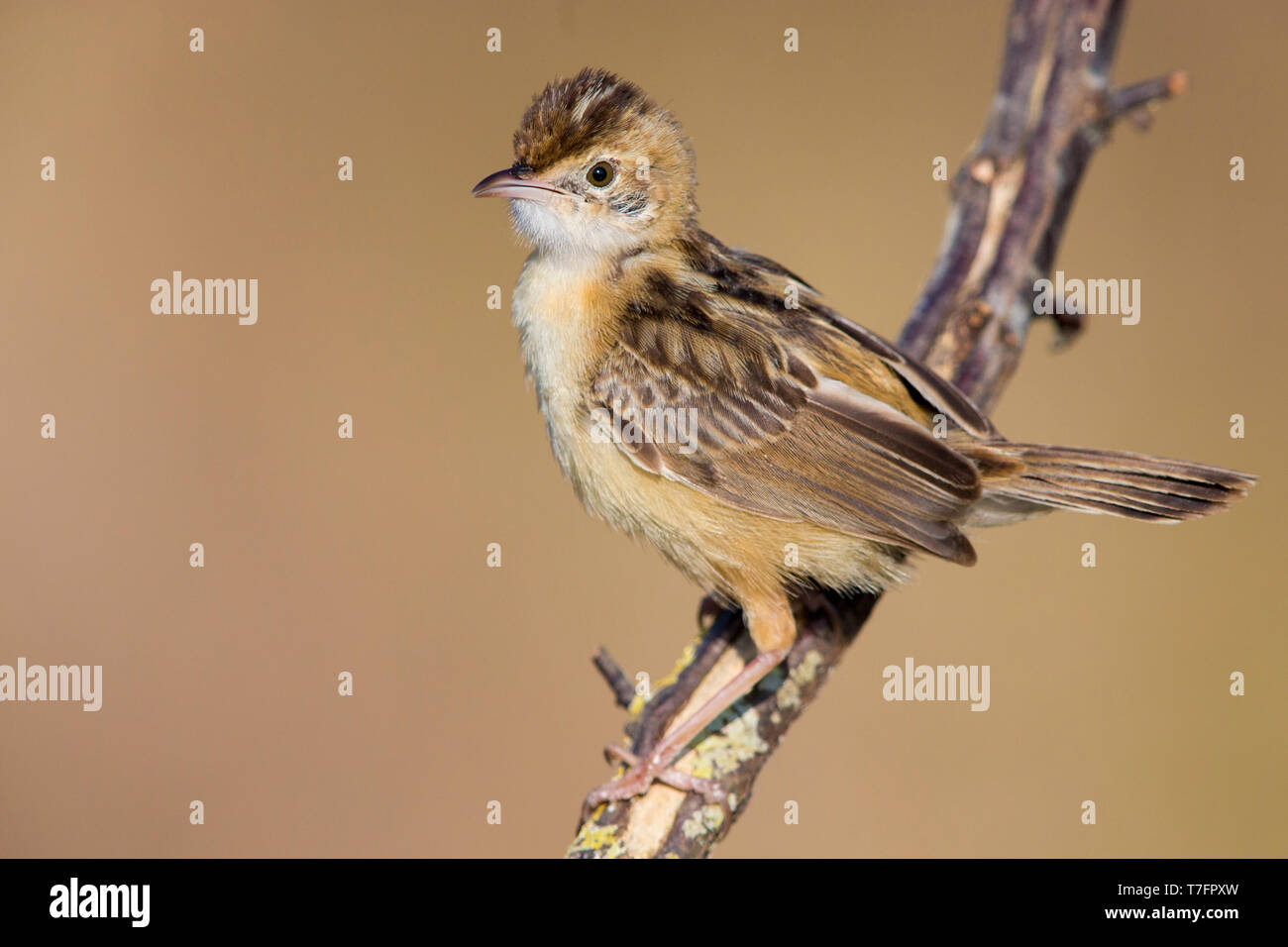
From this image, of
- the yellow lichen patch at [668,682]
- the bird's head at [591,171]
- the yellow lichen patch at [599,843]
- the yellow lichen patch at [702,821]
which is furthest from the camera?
the yellow lichen patch at [668,682]

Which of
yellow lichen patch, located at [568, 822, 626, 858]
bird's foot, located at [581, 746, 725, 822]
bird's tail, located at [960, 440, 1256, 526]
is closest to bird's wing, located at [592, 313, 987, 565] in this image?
bird's tail, located at [960, 440, 1256, 526]

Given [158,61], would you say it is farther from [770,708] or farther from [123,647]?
[770,708]

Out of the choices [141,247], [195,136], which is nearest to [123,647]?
[141,247]

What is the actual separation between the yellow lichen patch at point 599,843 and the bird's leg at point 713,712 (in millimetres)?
120

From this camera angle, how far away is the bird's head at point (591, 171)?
465 cm

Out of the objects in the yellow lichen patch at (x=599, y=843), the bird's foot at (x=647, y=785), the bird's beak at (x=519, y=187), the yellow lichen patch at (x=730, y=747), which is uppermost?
the bird's beak at (x=519, y=187)

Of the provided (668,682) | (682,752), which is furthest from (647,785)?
(668,682)

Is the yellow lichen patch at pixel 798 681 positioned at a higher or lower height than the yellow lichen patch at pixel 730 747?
higher

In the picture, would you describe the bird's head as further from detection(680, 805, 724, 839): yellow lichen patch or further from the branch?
detection(680, 805, 724, 839): yellow lichen patch

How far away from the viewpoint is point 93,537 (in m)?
8.72

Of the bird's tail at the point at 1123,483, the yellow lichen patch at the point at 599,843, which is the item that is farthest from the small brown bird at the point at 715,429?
the yellow lichen patch at the point at 599,843

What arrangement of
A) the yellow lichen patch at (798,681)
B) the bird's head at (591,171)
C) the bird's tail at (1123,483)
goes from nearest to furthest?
the bird's tail at (1123,483), the bird's head at (591,171), the yellow lichen patch at (798,681)

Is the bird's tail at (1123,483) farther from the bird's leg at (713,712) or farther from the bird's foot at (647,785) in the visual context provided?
the bird's foot at (647,785)

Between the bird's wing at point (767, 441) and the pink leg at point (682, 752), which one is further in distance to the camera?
the bird's wing at point (767, 441)
